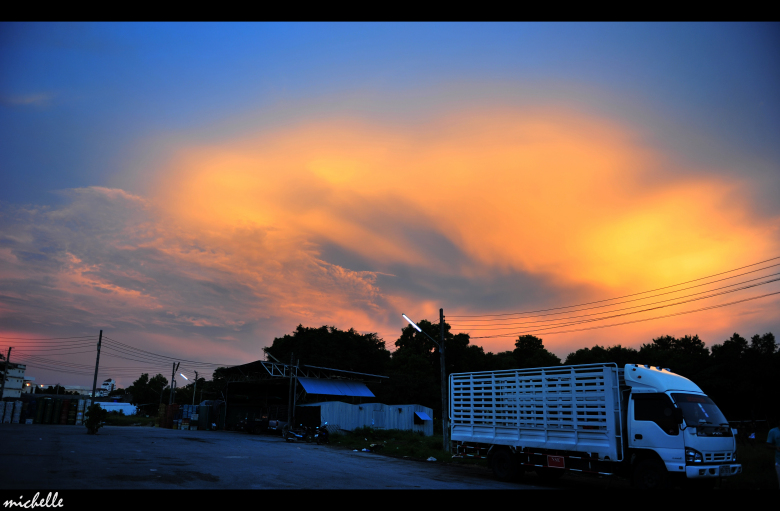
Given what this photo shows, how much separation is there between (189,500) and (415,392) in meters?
45.9

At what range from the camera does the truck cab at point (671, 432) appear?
35.7 ft

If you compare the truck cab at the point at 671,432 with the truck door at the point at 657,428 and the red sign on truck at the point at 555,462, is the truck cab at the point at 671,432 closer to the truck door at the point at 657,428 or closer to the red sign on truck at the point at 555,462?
the truck door at the point at 657,428

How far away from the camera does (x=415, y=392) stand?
176ft

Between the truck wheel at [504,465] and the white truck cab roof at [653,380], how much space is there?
414 centimetres

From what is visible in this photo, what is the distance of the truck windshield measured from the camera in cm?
1128

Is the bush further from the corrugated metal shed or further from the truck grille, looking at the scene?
the truck grille

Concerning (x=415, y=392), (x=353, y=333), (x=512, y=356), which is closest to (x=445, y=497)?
(x=415, y=392)

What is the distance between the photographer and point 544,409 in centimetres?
1376

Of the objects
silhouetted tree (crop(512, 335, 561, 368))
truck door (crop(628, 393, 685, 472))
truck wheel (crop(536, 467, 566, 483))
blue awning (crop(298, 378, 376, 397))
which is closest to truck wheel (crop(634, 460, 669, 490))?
truck door (crop(628, 393, 685, 472))

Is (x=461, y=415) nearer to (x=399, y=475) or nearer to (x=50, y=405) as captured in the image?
(x=399, y=475)

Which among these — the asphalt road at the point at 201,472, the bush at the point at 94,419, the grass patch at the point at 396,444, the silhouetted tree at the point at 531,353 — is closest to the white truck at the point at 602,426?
the asphalt road at the point at 201,472

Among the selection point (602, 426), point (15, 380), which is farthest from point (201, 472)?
point (15, 380)

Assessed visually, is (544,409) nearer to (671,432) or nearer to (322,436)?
(671,432)
